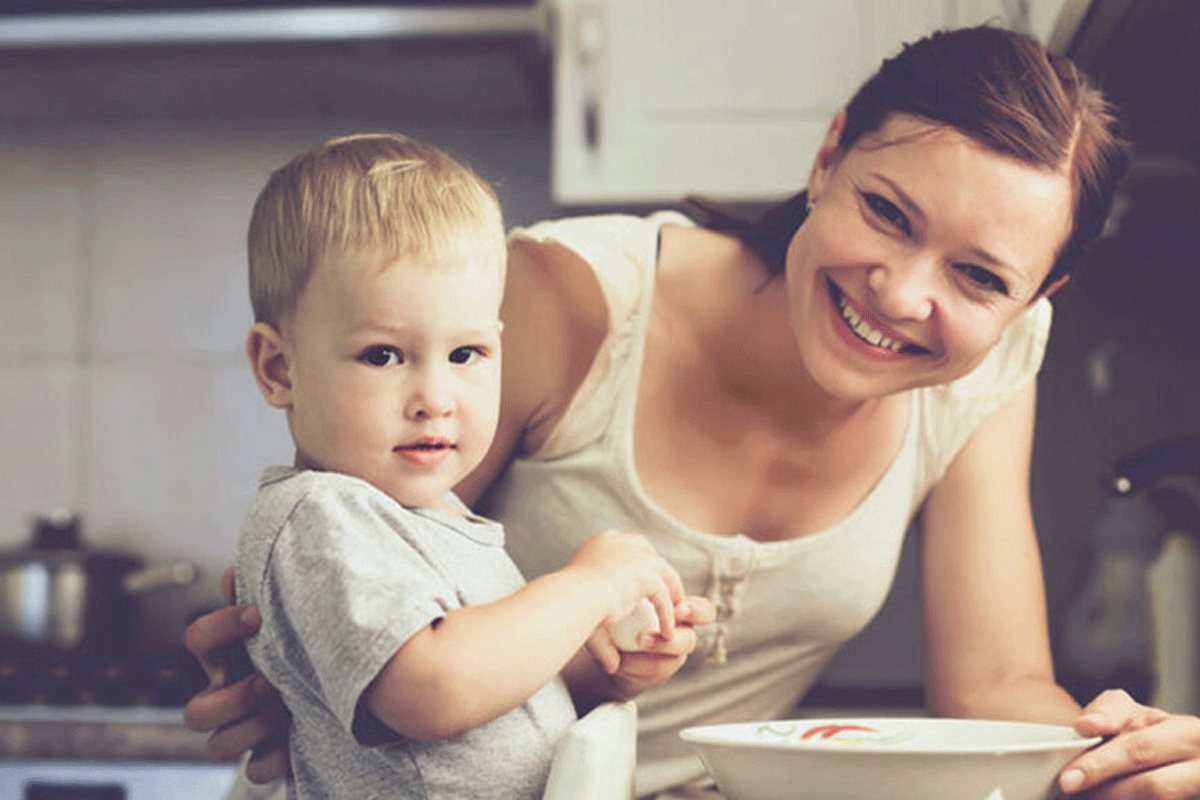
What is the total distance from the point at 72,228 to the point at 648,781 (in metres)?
1.54

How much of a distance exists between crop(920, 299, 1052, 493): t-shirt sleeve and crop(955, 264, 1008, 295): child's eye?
26 cm

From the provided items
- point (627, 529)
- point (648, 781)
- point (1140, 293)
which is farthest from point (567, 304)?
point (1140, 293)

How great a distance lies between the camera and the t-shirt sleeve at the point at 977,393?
1226mm

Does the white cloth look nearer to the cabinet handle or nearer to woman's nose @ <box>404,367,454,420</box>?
woman's nose @ <box>404,367,454,420</box>

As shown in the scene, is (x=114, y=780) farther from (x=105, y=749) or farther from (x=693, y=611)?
(x=693, y=611)

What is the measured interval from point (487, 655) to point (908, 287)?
0.44m

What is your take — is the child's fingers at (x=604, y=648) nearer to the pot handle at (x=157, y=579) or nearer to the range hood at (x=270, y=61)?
the range hood at (x=270, y=61)

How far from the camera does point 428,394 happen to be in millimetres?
741

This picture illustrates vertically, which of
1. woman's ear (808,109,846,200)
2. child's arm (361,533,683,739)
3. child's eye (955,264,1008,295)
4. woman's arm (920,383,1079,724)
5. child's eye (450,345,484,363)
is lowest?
woman's arm (920,383,1079,724)

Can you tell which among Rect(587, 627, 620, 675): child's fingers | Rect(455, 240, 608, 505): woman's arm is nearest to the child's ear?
Rect(587, 627, 620, 675): child's fingers

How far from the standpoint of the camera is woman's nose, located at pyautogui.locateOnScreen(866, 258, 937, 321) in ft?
3.07

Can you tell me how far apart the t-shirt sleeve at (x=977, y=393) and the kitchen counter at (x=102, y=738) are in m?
0.95

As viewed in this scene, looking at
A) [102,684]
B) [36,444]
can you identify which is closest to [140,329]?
[36,444]

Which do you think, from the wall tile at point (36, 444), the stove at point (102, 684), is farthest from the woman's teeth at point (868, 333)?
the wall tile at point (36, 444)
